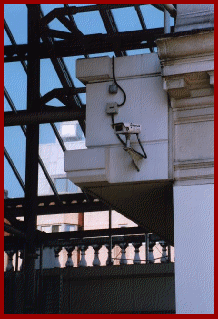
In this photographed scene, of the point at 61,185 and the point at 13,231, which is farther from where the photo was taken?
the point at 61,185

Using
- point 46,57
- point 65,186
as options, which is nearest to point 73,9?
point 46,57

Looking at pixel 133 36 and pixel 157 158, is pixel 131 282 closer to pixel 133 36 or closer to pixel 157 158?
pixel 133 36

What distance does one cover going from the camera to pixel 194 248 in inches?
226

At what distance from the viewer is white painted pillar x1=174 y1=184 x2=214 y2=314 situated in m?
5.66

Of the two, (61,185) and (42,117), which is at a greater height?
Result: (42,117)

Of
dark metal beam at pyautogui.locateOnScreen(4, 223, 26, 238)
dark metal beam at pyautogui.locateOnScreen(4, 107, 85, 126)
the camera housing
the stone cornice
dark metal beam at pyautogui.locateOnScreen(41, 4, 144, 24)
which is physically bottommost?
dark metal beam at pyautogui.locateOnScreen(4, 223, 26, 238)

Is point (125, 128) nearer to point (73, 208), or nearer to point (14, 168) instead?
point (14, 168)

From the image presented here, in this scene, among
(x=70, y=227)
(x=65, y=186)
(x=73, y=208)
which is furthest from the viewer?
(x=70, y=227)

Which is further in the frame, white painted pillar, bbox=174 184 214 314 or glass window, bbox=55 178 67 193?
glass window, bbox=55 178 67 193

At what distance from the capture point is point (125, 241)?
14.8m

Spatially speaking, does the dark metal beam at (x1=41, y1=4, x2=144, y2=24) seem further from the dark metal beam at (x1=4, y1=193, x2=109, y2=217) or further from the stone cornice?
the stone cornice

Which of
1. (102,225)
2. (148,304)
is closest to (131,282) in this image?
(148,304)

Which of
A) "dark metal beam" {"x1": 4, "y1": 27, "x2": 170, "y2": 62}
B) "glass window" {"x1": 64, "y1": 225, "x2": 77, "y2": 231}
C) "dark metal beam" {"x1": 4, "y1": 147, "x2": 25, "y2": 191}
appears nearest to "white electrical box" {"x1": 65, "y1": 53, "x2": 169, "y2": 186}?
"dark metal beam" {"x1": 4, "y1": 27, "x2": 170, "y2": 62}

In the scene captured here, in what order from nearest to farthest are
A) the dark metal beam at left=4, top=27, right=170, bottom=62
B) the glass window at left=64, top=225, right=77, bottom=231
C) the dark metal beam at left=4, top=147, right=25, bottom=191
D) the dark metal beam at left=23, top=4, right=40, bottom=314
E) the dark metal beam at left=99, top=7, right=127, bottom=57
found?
the dark metal beam at left=4, top=27, right=170, bottom=62 < the dark metal beam at left=99, top=7, right=127, bottom=57 < the dark metal beam at left=23, top=4, right=40, bottom=314 < the dark metal beam at left=4, top=147, right=25, bottom=191 < the glass window at left=64, top=225, right=77, bottom=231
